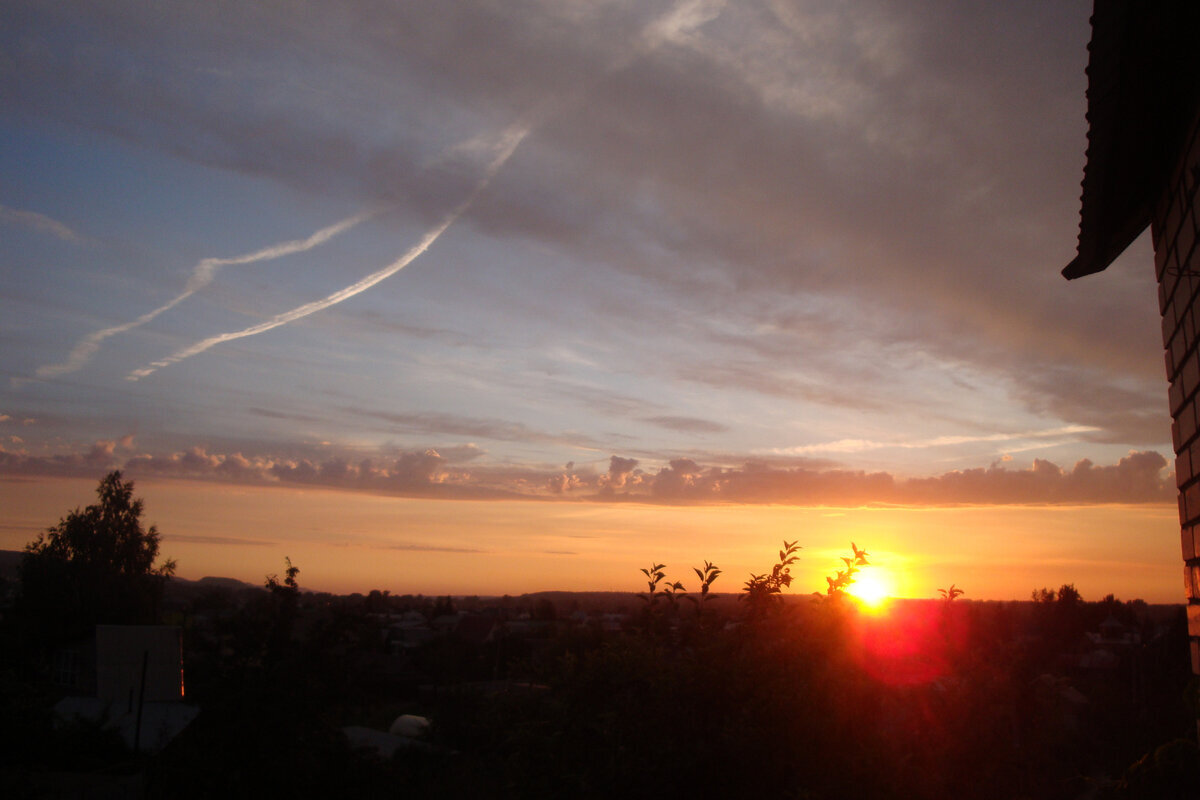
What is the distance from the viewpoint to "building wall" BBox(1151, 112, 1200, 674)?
3.55m

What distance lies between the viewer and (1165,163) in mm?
4051

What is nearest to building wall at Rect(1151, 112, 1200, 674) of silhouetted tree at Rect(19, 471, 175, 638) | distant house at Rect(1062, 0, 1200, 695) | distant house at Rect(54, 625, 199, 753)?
distant house at Rect(1062, 0, 1200, 695)

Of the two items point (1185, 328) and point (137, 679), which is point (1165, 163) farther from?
point (137, 679)

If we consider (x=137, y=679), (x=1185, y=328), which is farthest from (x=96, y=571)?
(x=1185, y=328)

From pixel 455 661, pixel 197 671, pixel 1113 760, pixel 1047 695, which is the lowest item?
pixel 455 661

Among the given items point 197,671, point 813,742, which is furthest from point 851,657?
point 197,671

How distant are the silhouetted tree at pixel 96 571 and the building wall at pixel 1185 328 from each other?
56923mm

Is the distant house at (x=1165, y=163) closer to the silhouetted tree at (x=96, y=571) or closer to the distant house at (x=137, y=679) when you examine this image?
the distant house at (x=137, y=679)

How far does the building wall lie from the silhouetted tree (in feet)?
187

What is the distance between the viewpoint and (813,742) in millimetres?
5250

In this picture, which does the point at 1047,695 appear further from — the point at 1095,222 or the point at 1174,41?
the point at 1174,41

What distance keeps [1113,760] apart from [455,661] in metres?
48.7

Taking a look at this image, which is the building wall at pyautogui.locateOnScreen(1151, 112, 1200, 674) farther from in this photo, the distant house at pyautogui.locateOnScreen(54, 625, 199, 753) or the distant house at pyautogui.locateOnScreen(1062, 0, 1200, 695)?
the distant house at pyautogui.locateOnScreen(54, 625, 199, 753)

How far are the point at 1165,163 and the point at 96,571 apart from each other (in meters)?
61.9
